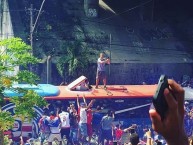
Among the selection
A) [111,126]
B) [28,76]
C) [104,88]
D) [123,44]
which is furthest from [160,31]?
[28,76]

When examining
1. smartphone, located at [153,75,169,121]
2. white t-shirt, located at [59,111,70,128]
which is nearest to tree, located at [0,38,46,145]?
white t-shirt, located at [59,111,70,128]

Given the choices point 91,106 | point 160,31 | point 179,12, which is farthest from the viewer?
point 179,12

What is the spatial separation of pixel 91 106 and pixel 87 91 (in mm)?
793

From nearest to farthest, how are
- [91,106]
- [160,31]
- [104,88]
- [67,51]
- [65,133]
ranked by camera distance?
1. [65,133]
2. [91,106]
3. [104,88]
4. [67,51]
5. [160,31]

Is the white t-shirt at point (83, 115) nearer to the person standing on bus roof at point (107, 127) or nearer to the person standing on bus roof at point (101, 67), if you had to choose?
the person standing on bus roof at point (107, 127)

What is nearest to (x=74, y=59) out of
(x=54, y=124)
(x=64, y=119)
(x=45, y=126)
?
(x=64, y=119)

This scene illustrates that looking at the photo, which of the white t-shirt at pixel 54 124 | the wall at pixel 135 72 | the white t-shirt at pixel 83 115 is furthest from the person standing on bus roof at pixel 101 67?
the wall at pixel 135 72

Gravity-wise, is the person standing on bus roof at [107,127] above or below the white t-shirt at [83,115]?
below

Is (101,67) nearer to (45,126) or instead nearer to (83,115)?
(83,115)

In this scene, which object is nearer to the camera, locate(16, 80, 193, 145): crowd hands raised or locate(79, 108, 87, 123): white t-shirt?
locate(16, 80, 193, 145): crowd hands raised

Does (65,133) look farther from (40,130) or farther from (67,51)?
(67,51)

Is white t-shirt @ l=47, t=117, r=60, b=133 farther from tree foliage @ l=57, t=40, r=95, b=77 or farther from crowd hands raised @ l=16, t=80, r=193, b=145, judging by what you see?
tree foliage @ l=57, t=40, r=95, b=77

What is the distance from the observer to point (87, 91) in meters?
16.7

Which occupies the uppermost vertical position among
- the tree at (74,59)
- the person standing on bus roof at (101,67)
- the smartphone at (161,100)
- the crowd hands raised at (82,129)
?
the tree at (74,59)
